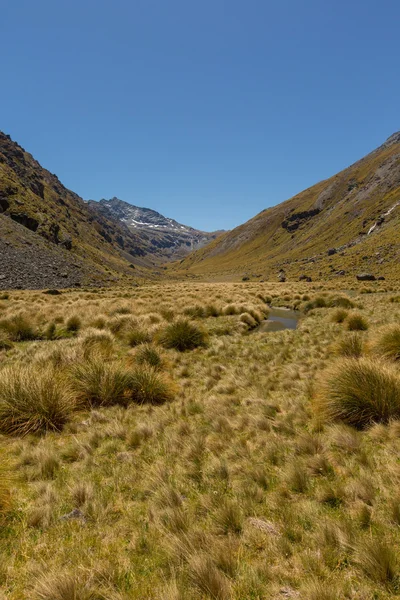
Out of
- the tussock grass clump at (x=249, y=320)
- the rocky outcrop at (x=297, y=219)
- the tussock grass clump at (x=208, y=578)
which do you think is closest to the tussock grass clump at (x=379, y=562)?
the tussock grass clump at (x=208, y=578)

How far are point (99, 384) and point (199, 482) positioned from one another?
12.7 ft

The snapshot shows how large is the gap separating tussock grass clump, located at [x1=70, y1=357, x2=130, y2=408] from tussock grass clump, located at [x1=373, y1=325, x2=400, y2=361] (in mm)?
7331

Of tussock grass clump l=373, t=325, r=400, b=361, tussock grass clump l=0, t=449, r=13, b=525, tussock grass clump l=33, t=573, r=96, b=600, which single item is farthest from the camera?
tussock grass clump l=373, t=325, r=400, b=361

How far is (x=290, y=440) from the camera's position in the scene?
5.16m

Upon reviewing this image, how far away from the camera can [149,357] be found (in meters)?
9.50

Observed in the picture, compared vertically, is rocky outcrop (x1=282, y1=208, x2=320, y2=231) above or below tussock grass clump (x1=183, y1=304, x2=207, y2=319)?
above

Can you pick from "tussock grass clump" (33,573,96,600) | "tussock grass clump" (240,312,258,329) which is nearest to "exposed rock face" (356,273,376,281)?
"tussock grass clump" (240,312,258,329)

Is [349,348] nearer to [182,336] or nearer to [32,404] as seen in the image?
[182,336]

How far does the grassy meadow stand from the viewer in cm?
266

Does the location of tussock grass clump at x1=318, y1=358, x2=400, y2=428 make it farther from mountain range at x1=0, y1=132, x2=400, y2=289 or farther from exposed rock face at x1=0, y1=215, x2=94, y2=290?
mountain range at x1=0, y1=132, x2=400, y2=289

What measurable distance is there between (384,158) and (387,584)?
656 ft

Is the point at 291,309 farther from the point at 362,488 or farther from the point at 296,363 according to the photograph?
Result: the point at 362,488

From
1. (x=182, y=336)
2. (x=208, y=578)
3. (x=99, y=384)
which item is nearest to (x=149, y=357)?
(x=99, y=384)

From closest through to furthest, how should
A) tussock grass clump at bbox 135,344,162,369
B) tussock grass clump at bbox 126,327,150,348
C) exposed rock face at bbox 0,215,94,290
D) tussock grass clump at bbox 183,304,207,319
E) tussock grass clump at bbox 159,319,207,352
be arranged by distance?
tussock grass clump at bbox 135,344,162,369
tussock grass clump at bbox 159,319,207,352
tussock grass clump at bbox 126,327,150,348
tussock grass clump at bbox 183,304,207,319
exposed rock face at bbox 0,215,94,290
